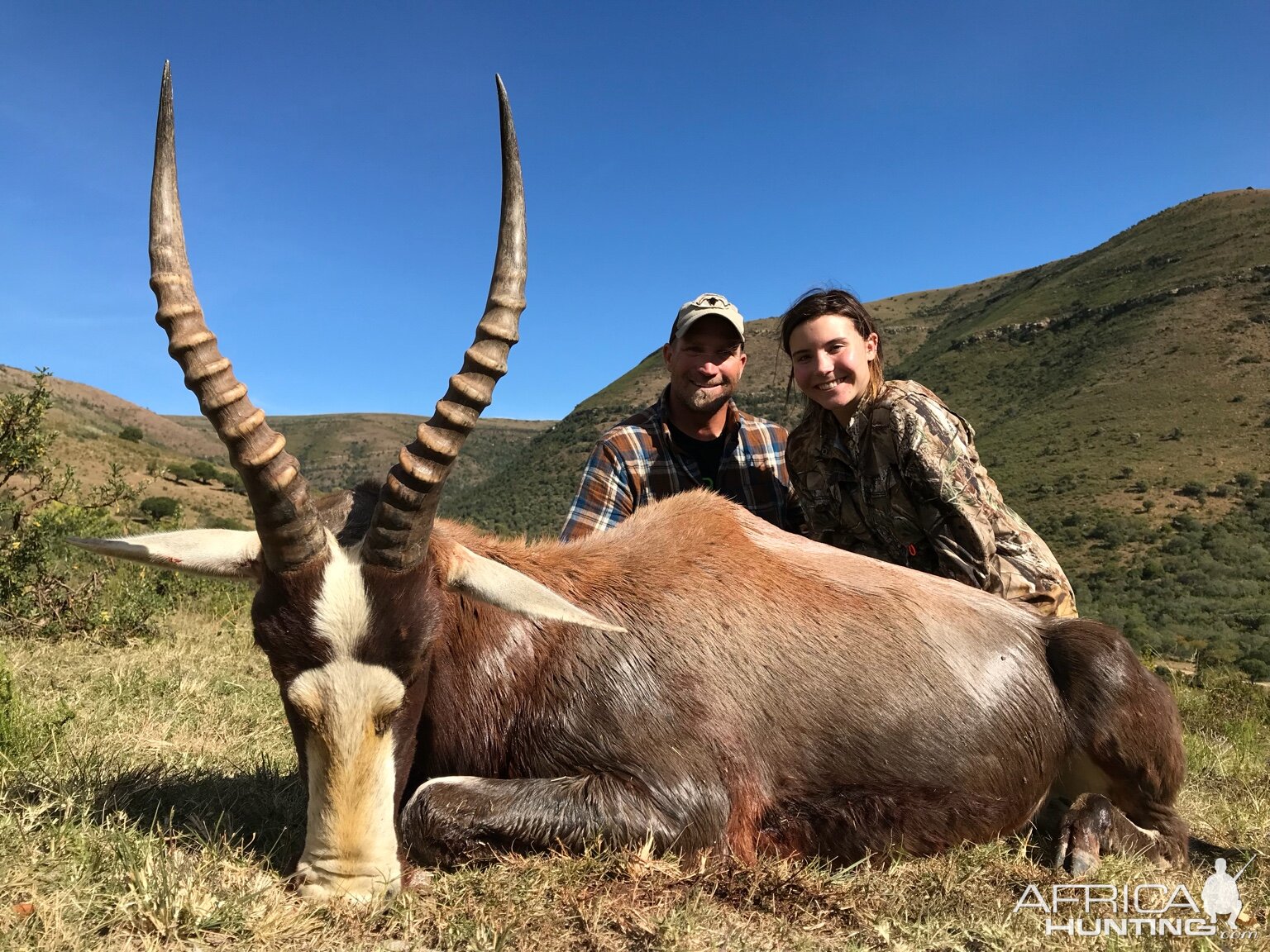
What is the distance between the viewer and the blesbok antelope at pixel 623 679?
319cm

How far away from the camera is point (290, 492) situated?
3229 mm

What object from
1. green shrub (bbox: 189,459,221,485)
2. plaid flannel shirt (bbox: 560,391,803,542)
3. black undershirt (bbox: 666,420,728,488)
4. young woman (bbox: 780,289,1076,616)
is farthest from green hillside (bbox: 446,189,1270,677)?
green shrub (bbox: 189,459,221,485)

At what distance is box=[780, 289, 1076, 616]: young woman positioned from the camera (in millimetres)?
5371

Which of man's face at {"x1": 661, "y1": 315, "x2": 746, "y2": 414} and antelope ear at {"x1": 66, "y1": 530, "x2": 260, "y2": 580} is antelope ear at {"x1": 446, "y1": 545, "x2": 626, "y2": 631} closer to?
antelope ear at {"x1": 66, "y1": 530, "x2": 260, "y2": 580}

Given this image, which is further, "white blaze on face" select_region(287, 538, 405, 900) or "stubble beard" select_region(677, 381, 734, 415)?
"stubble beard" select_region(677, 381, 734, 415)

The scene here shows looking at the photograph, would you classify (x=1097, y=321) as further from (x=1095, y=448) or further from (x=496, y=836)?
(x=496, y=836)

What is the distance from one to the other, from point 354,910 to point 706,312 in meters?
5.03

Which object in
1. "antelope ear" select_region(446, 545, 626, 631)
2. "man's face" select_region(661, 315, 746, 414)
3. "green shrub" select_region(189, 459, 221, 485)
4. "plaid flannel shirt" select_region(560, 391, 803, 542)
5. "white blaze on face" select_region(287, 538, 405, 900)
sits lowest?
"white blaze on face" select_region(287, 538, 405, 900)

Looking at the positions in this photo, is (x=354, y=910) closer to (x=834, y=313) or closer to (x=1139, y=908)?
(x=1139, y=908)

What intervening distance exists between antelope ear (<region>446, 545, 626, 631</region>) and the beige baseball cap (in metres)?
3.69

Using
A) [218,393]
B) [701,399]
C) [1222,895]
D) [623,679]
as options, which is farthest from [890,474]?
[218,393]

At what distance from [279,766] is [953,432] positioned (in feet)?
15.4

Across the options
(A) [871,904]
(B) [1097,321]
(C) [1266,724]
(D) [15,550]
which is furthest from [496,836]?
(B) [1097,321]

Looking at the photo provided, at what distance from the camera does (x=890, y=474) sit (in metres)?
5.75
